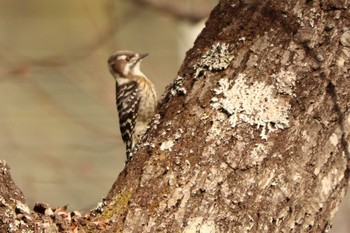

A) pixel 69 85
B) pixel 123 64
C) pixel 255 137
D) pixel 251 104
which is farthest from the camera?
pixel 69 85

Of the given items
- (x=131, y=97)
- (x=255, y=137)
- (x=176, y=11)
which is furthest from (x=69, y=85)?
(x=255, y=137)

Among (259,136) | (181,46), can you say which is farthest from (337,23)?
(181,46)

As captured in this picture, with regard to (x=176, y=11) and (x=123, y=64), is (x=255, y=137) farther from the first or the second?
(x=176, y=11)

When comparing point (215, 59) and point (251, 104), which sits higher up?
point (215, 59)

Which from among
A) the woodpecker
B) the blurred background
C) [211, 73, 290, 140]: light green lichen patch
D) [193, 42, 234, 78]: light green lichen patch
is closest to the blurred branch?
the blurred background

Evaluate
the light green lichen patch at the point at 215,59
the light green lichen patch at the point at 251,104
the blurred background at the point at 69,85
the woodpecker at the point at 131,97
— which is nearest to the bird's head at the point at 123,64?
the woodpecker at the point at 131,97

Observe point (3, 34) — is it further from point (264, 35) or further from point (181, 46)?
point (264, 35)

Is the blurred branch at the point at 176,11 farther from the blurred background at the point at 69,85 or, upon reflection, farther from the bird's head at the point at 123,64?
the bird's head at the point at 123,64
